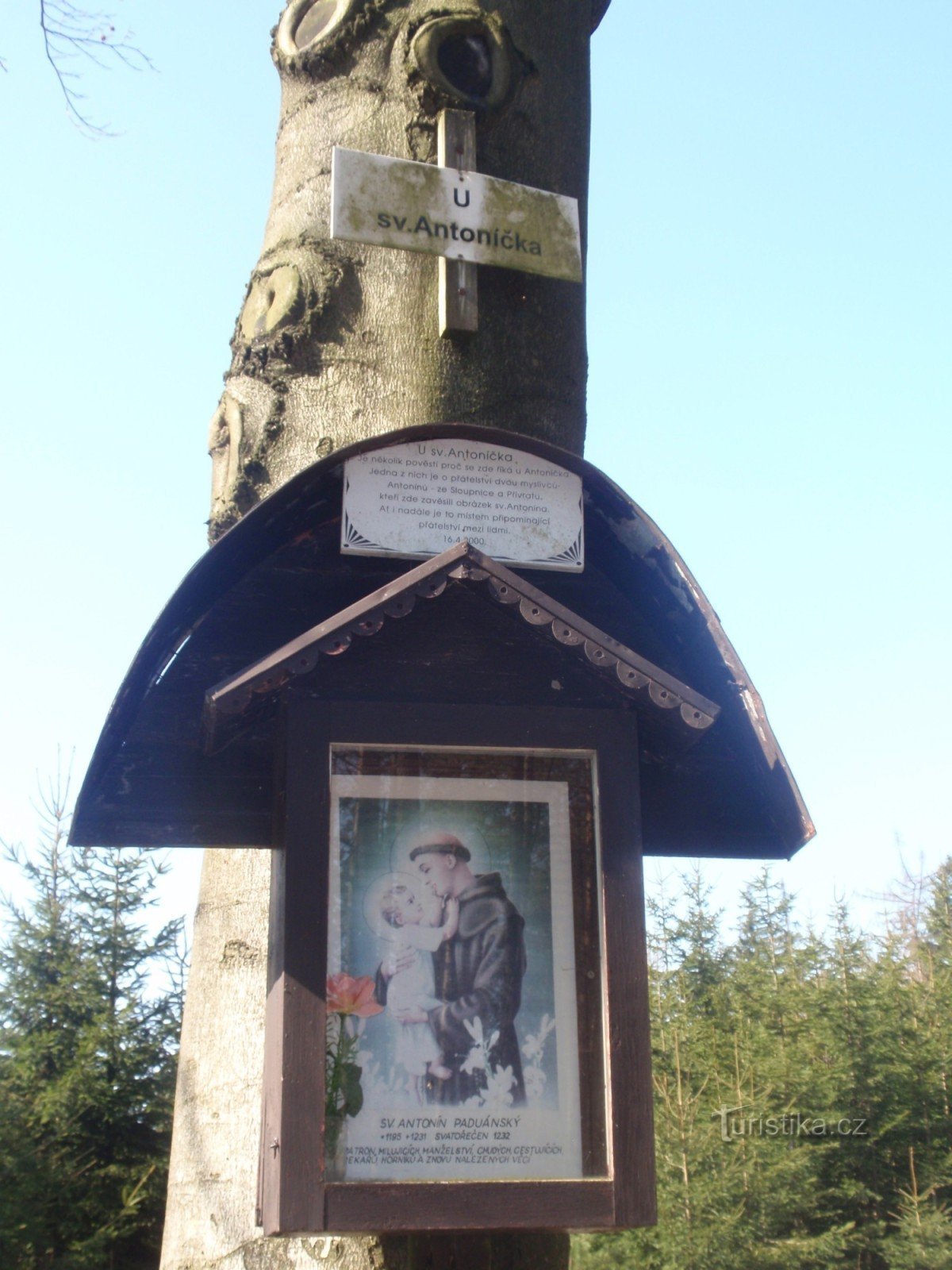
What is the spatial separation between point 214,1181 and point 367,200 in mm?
1976

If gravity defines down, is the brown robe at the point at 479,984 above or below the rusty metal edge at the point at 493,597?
below

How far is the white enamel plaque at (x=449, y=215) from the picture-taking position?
9.33 feet

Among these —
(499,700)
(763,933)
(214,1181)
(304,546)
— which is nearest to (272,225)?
(304,546)

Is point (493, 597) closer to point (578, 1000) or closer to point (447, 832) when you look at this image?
point (447, 832)

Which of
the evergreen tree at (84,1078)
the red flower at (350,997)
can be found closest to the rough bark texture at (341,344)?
the red flower at (350,997)

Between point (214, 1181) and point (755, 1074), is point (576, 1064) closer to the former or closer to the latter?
point (214, 1181)

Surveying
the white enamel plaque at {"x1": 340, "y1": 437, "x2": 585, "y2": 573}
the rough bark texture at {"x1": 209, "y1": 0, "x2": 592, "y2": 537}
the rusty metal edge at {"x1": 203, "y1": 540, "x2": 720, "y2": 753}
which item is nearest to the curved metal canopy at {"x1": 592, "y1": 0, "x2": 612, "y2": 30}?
the rough bark texture at {"x1": 209, "y1": 0, "x2": 592, "y2": 537}

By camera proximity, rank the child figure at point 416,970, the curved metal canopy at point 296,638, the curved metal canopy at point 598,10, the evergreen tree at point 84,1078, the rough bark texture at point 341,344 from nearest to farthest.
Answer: the child figure at point 416,970 → the curved metal canopy at point 296,638 → the rough bark texture at point 341,344 → the curved metal canopy at point 598,10 → the evergreen tree at point 84,1078

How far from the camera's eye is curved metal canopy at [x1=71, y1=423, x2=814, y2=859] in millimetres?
2330

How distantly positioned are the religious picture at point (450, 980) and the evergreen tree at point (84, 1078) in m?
6.19

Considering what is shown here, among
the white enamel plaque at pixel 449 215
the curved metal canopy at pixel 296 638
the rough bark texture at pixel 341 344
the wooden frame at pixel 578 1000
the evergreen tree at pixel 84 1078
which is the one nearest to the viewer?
the wooden frame at pixel 578 1000

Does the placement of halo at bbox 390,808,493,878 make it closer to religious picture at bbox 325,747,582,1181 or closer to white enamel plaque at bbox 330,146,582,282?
religious picture at bbox 325,747,582,1181

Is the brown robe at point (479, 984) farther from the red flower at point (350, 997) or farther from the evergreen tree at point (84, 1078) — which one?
the evergreen tree at point (84, 1078)

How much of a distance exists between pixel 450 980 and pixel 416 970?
5cm
